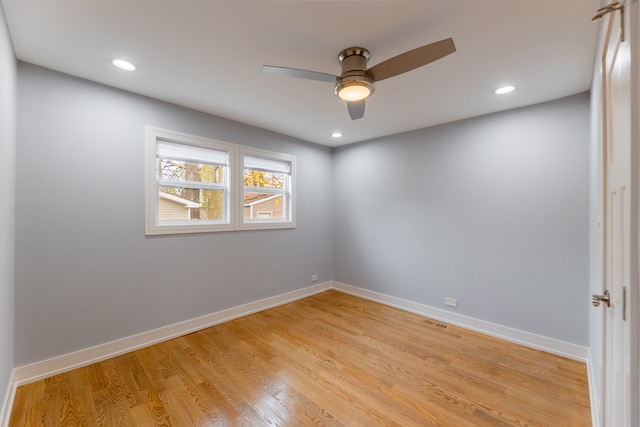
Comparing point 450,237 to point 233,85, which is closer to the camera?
point 233,85

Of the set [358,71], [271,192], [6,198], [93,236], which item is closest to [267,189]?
[271,192]

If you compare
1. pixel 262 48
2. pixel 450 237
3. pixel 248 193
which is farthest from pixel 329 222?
pixel 262 48

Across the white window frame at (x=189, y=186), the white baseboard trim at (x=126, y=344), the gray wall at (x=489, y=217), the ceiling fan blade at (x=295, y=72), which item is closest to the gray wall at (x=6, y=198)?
the white baseboard trim at (x=126, y=344)

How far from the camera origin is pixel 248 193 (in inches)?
141

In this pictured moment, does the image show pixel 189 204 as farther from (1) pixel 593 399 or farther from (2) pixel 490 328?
(1) pixel 593 399

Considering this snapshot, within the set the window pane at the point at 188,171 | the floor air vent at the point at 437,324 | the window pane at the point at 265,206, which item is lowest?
the floor air vent at the point at 437,324

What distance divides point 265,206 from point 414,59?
272 centimetres

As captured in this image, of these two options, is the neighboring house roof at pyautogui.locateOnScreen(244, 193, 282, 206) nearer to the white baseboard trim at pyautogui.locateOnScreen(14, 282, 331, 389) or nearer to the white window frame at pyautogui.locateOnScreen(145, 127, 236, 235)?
the white window frame at pyautogui.locateOnScreen(145, 127, 236, 235)

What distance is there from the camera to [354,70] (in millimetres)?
1798

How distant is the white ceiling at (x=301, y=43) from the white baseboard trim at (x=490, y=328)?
2327 mm

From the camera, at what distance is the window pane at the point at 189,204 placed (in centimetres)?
286

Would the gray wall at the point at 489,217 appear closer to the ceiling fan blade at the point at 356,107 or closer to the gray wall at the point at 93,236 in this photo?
the ceiling fan blade at the point at 356,107
